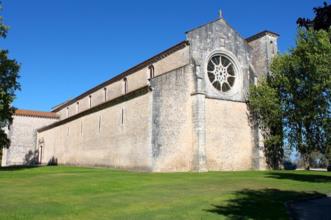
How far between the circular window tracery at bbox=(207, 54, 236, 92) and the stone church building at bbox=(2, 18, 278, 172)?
0.09 metres

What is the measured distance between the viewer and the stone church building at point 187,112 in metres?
27.5

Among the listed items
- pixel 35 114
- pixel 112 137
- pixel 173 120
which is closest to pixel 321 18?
pixel 173 120

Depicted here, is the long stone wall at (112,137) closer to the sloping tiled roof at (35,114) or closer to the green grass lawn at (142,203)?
the green grass lawn at (142,203)

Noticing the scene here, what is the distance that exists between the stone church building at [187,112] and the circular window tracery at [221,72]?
3.6 inches

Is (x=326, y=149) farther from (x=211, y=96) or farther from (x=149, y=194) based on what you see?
(x=149, y=194)

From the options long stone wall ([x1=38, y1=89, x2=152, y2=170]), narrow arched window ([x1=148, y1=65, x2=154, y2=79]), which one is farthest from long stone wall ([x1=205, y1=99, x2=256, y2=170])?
narrow arched window ([x1=148, y1=65, x2=154, y2=79])

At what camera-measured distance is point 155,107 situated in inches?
1072

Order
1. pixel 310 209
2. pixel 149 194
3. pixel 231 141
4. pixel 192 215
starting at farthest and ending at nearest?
pixel 231 141
pixel 149 194
pixel 310 209
pixel 192 215

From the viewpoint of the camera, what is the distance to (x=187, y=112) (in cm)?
2905

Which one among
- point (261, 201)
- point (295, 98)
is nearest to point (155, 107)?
point (295, 98)

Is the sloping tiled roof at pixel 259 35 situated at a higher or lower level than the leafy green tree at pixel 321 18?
higher

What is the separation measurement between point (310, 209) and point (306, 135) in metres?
18.0

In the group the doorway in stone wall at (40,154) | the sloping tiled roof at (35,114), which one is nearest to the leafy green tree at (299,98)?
the doorway in stone wall at (40,154)

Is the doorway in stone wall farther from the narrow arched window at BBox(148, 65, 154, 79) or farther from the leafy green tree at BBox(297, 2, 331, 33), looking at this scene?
the leafy green tree at BBox(297, 2, 331, 33)
